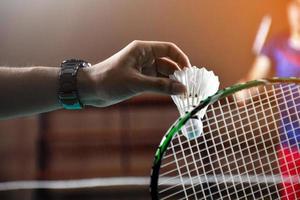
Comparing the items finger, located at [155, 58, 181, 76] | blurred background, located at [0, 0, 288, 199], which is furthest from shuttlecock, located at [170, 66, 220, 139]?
blurred background, located at [0, 0, 288, 199]

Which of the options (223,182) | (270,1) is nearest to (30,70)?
(223,182)

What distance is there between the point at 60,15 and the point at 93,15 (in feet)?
0.43

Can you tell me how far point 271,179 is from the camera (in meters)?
0.94

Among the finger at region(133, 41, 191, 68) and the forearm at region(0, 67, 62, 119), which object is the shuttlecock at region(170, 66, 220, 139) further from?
the forearm at region(0, 67, 62, 119)

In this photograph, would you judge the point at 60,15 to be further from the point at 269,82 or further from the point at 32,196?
the point at 269,82

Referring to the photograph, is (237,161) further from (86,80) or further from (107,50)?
(107,50)

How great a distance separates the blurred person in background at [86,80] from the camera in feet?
2.28

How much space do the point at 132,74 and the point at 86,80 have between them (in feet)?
0.25

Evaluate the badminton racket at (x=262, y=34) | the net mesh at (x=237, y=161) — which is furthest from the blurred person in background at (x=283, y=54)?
the net mesh at (x=237, y=161)

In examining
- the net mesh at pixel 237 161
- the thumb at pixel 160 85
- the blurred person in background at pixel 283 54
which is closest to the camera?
the thumb at pixel 160 85

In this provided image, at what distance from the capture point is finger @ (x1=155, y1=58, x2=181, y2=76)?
746mm

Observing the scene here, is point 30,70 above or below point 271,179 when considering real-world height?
above

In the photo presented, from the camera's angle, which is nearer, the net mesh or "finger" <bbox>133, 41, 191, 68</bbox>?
"finger" <bbox>133, 41, 191, 68</bbox>

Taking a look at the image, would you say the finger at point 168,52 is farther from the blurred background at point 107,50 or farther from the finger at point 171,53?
the blurred background at point 107,50
